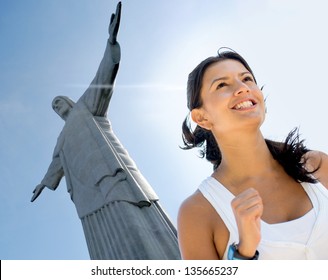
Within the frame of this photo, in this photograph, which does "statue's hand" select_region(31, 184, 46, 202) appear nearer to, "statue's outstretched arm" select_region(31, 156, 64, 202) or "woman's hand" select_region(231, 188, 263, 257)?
"statue's outstretched arm" select_region(31, 156, 64, 202)

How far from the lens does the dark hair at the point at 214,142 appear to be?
133cm

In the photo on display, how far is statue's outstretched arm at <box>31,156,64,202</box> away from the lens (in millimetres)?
6694

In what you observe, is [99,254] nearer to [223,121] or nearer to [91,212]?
[91,212]

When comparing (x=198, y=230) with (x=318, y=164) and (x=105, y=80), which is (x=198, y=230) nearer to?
(x=318, y=164)

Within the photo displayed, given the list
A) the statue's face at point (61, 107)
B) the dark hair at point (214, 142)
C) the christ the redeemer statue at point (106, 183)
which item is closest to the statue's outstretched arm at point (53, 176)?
the christ the redeemer statue at point (106, 183)

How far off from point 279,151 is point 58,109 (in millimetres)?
6436

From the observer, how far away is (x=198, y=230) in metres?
1.20

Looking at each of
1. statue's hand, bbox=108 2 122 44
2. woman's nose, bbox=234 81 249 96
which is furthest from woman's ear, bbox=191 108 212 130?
statue's hand, bbox=108 2 122 44

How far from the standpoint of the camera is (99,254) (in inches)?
203

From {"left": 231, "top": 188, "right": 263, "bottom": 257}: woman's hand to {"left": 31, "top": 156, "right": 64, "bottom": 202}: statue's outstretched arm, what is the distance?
19.3ft

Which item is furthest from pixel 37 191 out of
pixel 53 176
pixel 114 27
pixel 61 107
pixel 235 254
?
pixel 235 254

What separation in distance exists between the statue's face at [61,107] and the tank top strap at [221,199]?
630 centimetres

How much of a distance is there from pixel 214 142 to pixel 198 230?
1.45ft
